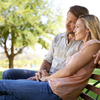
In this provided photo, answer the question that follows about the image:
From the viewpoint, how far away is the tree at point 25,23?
13711mm

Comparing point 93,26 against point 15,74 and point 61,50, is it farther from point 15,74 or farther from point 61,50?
point 15,74

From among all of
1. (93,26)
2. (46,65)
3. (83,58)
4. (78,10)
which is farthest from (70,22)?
(83,58)

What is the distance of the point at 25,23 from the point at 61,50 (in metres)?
13.5

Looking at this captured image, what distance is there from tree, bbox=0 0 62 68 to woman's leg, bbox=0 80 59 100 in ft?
39.3

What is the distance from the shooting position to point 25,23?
1517 centimetres

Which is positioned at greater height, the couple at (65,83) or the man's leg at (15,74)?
the couple at (65,83)

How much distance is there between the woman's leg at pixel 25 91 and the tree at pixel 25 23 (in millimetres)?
Result: 11967

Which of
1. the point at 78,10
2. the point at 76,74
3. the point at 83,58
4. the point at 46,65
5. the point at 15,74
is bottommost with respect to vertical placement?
the point at 15,74

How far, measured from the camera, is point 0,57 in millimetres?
19469

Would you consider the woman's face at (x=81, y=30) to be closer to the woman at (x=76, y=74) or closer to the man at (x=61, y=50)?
the woman at (x=76, y=74)

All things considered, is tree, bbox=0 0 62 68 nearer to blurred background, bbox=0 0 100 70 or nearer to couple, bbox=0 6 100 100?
blurred background, bbox=0 0 100 70

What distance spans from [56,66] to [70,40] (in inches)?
15.5

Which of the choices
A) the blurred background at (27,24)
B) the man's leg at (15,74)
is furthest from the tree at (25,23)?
the man's leg at (15,74)

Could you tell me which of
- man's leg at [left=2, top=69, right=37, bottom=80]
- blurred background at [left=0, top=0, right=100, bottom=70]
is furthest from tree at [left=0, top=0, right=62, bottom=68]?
man's leg at [left=2, top=69, right=37, bottom=80]
